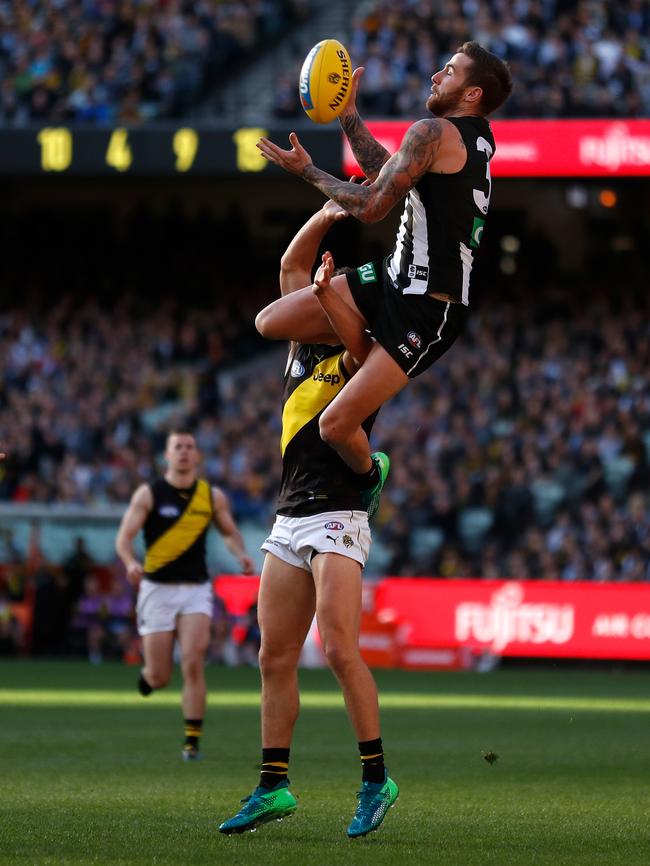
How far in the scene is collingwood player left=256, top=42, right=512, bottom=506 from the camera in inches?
268

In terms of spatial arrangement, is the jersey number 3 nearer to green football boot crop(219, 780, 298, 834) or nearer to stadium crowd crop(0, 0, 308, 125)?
green football boot crop(219, 780, 298, 834)

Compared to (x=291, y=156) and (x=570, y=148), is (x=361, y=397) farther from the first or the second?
(x=570, y=148)

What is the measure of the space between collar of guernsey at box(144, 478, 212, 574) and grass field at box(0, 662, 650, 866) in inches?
52.4

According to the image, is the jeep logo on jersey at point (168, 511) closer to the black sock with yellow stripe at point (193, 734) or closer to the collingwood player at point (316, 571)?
the black sock with yellow stripe at point (193, 734)

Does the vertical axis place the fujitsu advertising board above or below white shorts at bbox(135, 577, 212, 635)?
below

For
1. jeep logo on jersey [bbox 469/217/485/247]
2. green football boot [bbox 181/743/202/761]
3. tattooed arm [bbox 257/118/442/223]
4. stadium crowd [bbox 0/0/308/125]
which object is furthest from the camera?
stadium crowd [bbox 0/0/308/125]

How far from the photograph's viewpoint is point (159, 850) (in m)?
6.38

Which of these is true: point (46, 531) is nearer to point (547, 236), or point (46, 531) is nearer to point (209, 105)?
point (209, 105)

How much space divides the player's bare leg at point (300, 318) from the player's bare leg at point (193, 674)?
4.42 meters

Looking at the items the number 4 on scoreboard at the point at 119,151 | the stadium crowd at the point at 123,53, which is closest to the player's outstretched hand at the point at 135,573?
the number 4 on scoreboard at the point at 119,151

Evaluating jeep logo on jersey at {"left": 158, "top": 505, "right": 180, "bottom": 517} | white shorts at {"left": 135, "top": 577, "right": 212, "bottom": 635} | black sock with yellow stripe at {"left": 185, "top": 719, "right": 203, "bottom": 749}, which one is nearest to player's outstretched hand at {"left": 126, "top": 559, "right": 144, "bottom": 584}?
white shorts at {"left": 135, "top": 577, "right": 212, "bottom": 635}

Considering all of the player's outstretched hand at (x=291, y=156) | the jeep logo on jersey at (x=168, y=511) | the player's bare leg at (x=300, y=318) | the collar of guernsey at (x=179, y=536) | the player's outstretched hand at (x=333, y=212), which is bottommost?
the collar of guernsey at (x=179, y=536)

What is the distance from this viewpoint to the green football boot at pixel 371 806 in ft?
22.3

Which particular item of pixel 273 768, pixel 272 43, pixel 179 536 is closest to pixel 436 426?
pixel 272 43
